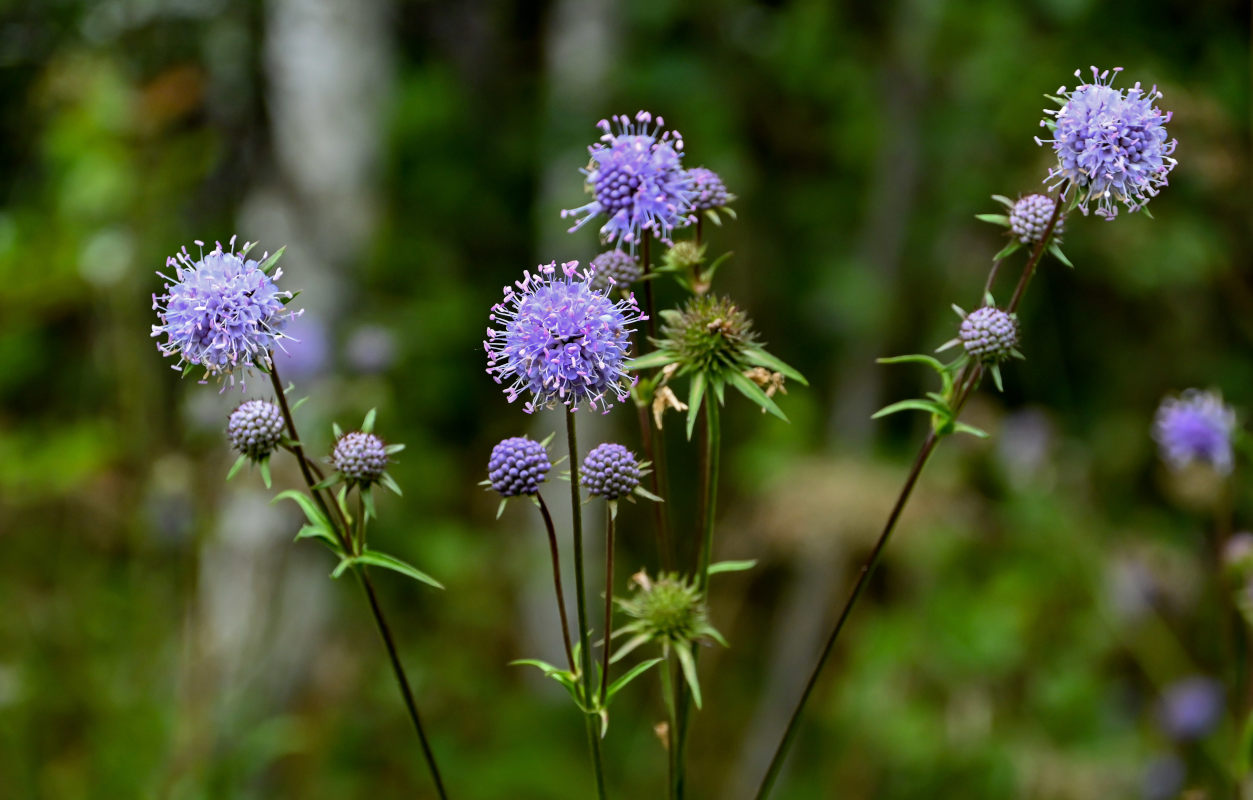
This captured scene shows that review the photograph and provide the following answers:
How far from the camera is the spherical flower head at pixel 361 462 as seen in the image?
6.30ft

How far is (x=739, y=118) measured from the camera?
705 centimetres

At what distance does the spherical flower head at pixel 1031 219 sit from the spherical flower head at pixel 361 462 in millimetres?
1281

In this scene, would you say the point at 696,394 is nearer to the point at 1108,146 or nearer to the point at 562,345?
the point at 562,345

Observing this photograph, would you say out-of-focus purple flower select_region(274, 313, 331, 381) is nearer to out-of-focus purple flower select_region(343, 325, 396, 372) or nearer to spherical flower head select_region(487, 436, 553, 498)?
out-of-focus purple flower select_region(343, 325, 396, 372)

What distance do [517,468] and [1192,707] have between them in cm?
411

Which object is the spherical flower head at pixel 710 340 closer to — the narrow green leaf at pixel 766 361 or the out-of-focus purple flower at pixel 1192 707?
the narrow green leaf at pixel 766 361

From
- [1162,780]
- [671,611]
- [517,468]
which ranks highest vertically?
[517,468]

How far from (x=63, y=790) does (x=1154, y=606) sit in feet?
17.2

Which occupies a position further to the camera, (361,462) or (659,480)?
(659,480)

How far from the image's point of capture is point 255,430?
194 cm

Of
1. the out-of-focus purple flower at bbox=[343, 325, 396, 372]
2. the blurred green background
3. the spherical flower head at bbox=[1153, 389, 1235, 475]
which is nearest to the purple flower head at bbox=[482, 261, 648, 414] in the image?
the spherical flower head at bbox=[1153, 389, 1235, 475]

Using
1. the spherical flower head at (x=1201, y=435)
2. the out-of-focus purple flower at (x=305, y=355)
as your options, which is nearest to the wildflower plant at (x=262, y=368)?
the spherical flower head at (x=1201, y=435)

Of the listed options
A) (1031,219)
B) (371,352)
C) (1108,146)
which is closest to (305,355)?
(371,352)

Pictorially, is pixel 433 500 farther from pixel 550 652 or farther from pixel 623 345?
pixel 623 345
